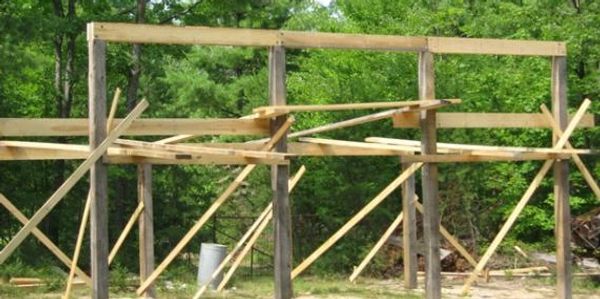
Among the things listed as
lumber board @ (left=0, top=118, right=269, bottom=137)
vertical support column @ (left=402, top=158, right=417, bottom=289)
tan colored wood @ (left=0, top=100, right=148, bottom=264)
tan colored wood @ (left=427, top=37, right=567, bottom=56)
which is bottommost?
vertical support column @ (left=402, top=158, right=417, bottom=289)

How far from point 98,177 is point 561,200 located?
255 inches

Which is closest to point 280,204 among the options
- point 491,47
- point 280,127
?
A: point 280,127

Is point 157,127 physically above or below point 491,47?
below

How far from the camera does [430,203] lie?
1256cm

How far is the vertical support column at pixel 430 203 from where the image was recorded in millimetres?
12492

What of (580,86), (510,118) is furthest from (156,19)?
(510,118)

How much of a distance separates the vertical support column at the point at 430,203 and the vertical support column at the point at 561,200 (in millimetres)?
2049

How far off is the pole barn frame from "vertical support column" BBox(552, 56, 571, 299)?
0.01 metres

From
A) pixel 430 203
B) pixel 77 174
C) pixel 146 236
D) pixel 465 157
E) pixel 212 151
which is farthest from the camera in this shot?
pixel 146 236

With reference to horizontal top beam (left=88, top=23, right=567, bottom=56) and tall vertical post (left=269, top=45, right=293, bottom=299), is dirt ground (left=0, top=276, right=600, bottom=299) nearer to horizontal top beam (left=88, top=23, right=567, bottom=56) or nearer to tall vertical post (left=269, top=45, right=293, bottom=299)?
tall vertical post (left=269, top=45, right=293, bottom=299)

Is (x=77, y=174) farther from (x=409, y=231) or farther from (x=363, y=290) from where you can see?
(x=409, y=231)

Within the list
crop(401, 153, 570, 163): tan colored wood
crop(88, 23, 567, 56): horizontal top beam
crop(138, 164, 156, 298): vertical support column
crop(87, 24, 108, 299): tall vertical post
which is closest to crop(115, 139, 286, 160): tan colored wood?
crop(87, 24, 108, 299): tall vertical post

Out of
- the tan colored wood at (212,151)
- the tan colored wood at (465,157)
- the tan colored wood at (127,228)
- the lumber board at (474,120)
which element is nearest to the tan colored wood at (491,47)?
the lumber board at (474,120)

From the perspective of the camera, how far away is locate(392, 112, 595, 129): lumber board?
1283cm
